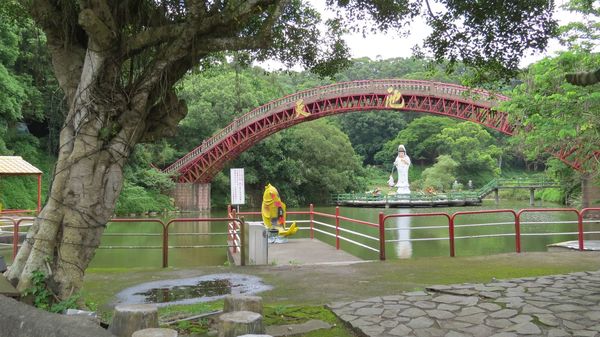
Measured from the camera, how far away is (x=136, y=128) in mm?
4371

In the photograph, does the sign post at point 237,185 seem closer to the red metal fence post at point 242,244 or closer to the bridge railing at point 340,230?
the bridge railing at point 340,230

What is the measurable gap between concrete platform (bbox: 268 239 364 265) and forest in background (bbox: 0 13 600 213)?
3.08 meters

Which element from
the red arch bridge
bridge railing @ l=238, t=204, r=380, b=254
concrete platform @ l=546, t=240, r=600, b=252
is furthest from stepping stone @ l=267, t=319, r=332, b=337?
the red arch bridge

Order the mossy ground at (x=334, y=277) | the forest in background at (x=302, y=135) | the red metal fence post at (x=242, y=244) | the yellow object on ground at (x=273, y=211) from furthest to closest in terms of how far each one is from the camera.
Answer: the forest in background at (x=302, y=135) → the yellow object on ground at (x=273, y=211) → the red metal fence post at (x=242, y=244) → the mossy ground at (x=334, y=277)

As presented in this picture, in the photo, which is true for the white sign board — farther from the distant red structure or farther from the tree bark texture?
the distant red structure

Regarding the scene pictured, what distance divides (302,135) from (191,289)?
32.9 meters

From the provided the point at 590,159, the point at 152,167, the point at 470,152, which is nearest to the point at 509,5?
the point at 590,159

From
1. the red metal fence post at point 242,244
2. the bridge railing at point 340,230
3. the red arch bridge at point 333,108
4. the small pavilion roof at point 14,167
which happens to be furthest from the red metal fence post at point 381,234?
the red arch bridge at point 333,108

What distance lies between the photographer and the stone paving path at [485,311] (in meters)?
3.77

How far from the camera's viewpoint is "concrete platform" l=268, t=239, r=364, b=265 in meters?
8.54

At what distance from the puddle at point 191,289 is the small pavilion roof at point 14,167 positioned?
422 inches

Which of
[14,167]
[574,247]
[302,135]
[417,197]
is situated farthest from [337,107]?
[574,247]

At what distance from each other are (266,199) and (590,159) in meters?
15.7

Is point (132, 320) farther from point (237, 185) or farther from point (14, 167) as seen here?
point (14, 167)
